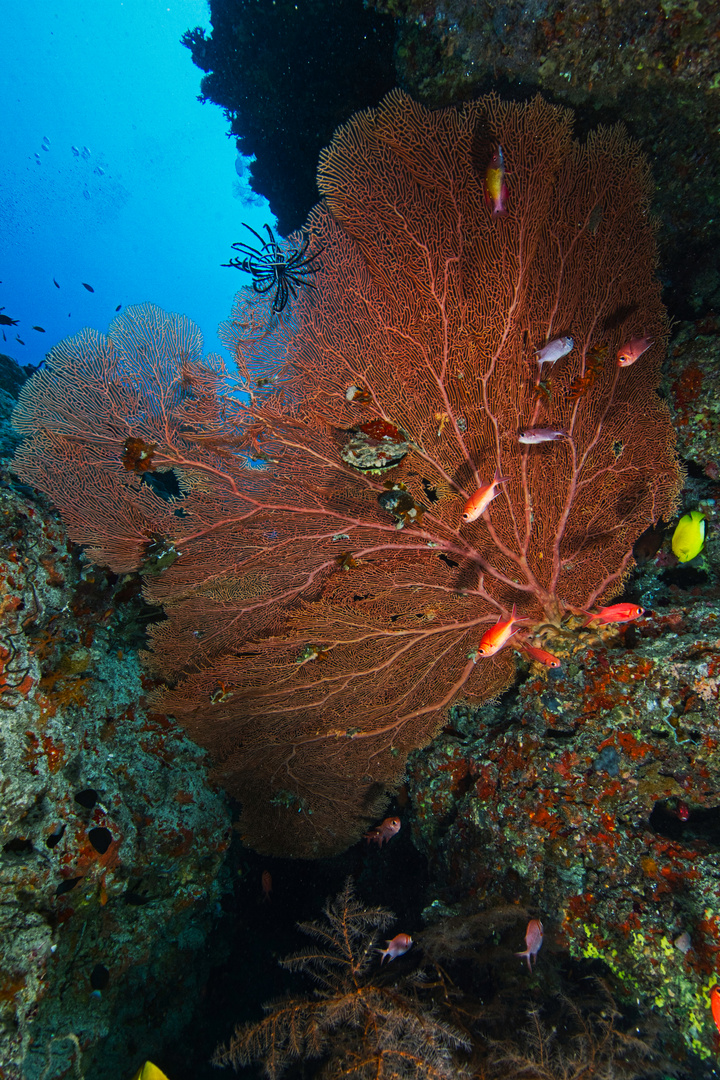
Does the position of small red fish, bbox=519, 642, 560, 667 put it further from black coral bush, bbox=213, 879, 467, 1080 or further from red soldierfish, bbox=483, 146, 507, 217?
red soldierfish, bbox=483, 146, 507, 217

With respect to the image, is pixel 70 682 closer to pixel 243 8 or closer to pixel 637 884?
pixel 637 884

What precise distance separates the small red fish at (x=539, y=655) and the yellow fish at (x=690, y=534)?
3.78ft

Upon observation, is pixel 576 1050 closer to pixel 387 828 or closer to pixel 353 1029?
pixel 353 1029

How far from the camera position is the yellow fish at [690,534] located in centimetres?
299

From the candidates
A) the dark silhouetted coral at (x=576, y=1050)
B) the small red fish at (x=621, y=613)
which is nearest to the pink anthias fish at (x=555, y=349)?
the small red fish at (x=621, y=613)

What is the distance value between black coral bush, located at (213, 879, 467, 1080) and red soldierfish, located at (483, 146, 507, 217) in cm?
500

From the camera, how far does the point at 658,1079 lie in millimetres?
2580

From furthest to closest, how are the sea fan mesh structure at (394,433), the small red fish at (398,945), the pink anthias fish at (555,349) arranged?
the small red fish at (398,945) → the sea fan mesh structure at (394,433) → the pink anthias fish at (555,349)

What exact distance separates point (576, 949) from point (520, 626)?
7.11 ft

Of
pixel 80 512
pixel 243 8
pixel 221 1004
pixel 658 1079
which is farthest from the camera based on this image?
pixel 243 8

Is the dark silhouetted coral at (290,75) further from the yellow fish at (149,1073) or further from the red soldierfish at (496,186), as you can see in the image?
the yellow fish at (149,1073)

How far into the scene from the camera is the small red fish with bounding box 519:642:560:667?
10.9 ft

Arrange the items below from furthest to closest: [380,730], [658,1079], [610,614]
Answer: [380,730] < [610,614] < [658,1079]

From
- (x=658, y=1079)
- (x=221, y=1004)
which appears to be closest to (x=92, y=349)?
(x=658, y=1079)
